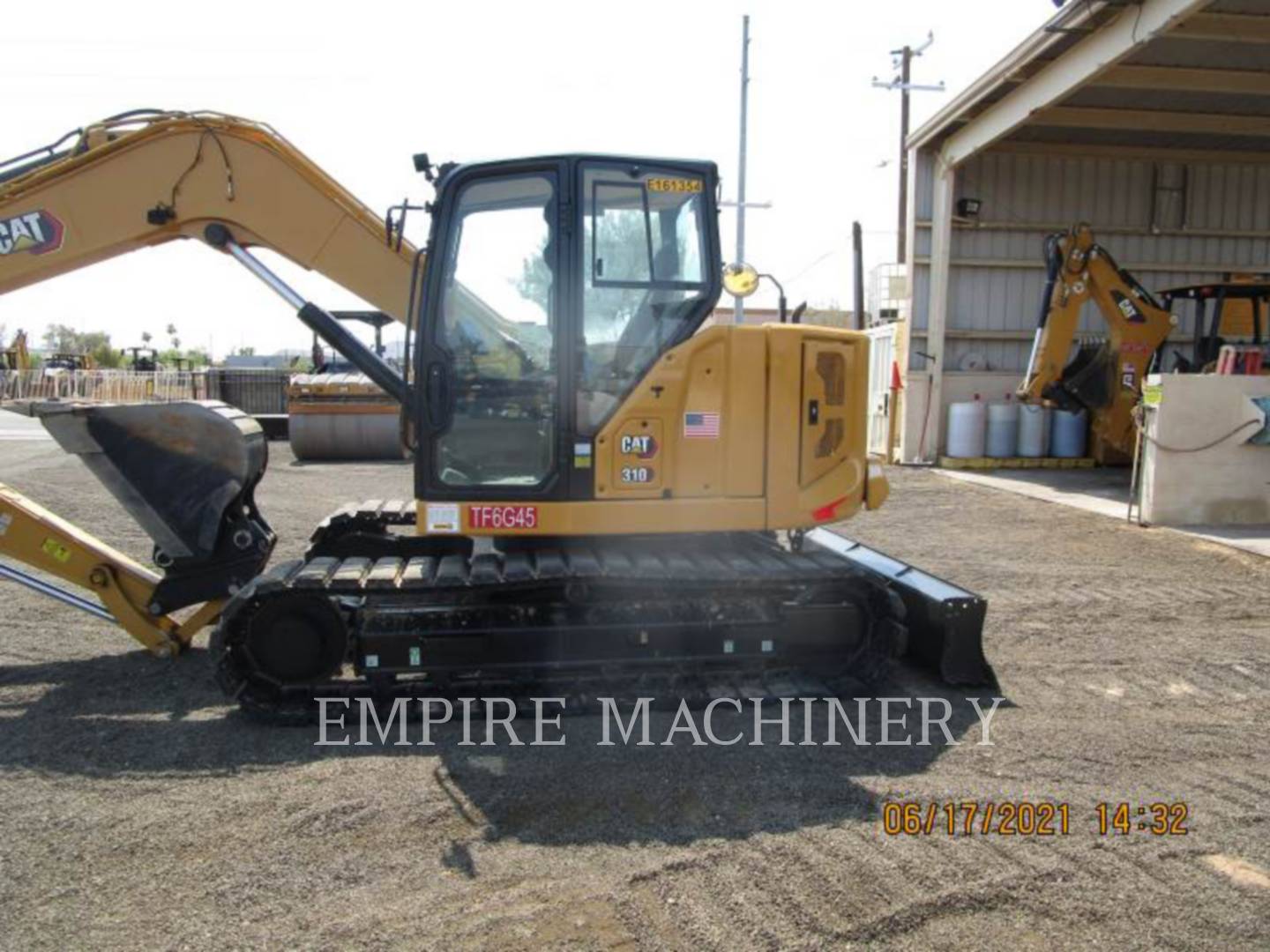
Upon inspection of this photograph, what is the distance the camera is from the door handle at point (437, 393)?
4.71 meters

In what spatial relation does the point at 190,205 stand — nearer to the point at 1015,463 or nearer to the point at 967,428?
the point at 967,428

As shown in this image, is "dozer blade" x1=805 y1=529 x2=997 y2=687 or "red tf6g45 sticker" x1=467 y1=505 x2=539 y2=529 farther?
"dozer blade" x1=805 y1=529 x2=997 y2=687

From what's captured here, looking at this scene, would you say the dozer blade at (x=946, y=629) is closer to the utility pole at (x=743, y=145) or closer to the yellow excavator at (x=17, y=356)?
the utility pole at (x=743, y=145)

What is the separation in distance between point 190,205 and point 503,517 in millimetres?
2523

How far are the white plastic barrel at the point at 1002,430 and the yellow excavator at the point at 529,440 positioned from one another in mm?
11414

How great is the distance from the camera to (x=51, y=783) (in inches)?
155

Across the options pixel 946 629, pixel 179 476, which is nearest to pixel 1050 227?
pixel 946 629

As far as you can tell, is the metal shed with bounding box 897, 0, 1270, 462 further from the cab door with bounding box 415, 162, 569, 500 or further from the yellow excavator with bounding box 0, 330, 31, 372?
the yellow excavator with bounding box 0, 330, 31, 372

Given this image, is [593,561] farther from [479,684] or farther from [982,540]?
[982,540]

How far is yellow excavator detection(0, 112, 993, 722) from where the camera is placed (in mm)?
4680

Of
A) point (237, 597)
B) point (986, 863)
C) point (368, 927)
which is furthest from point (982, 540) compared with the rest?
point (368, 927)

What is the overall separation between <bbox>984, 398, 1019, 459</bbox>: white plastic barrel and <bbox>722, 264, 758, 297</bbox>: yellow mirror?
40.0 ft

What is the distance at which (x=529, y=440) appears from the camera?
4.81 meters
